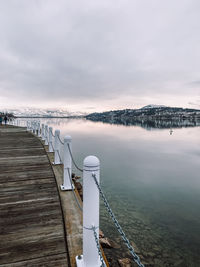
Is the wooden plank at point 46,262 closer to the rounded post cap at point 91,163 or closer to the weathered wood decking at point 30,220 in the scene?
the weathered wood decking at point 30,220

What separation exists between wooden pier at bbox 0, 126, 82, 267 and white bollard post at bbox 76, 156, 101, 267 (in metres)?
0.39

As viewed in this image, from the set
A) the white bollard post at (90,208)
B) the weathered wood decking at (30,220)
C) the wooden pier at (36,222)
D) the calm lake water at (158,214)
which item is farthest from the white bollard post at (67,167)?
the calm lake water at (158,214)

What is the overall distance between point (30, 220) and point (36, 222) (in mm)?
166

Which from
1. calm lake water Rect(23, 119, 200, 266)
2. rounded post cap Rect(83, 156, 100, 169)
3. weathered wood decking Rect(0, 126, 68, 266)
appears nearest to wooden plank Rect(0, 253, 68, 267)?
weathered wood decking Rect(0, 126, 68, 266)

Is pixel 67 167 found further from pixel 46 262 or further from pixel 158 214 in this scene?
pixel 158 214

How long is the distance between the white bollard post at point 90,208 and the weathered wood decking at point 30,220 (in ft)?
1.75

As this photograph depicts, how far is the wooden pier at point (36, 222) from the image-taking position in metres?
2.76

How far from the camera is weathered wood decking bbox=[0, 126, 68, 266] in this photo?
9.05 ft

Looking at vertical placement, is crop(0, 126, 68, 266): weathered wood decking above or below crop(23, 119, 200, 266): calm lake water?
above

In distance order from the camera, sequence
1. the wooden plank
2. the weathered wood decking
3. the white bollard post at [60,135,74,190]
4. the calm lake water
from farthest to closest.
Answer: the calm lake water < the white bollard post at [60,135,74,190] < the weathered wood decking < the wooden plank

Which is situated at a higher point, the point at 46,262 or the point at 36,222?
the point at 36,222

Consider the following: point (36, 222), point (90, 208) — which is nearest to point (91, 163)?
point (90, 208)

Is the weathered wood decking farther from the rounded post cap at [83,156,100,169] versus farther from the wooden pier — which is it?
the rounded post cap at [83,156,100,169]

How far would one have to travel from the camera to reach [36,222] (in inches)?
139
